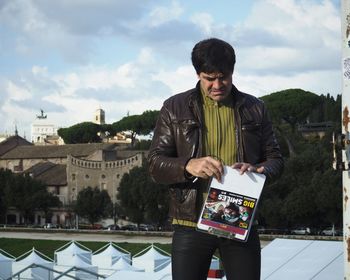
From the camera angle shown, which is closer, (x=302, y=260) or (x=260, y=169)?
(x=260, y=169)

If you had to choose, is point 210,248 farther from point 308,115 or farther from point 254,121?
point 308,115

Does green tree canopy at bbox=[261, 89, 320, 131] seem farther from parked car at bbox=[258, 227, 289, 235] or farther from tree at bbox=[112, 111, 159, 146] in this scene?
→ parked car at bbox=[258, 227, 289, 235]

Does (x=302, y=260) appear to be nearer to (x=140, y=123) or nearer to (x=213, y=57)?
(x=213, y=57)

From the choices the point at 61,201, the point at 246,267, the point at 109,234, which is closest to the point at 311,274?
the point at 246,267

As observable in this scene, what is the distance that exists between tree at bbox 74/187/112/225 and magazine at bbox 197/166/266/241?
46.5 metres

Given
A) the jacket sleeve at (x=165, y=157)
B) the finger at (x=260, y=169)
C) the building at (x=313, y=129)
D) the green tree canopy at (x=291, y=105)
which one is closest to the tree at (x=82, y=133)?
the green tree canopy at (x=291, y=105)

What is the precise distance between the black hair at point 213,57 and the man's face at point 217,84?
0.02 m

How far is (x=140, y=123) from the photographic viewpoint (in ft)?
265

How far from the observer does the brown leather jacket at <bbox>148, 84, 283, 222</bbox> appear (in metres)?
2.78

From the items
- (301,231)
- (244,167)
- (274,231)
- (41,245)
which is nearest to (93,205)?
(41,245)

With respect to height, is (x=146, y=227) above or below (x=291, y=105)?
below

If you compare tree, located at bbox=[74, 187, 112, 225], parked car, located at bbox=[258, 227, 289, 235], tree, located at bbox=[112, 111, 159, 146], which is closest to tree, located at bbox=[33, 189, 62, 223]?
tree, located at bbox=[74, 187, 112, 225]

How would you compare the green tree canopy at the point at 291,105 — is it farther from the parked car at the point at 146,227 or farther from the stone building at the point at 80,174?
the parked car at the point at 146,227

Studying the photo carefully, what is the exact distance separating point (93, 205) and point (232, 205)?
46.8 m
